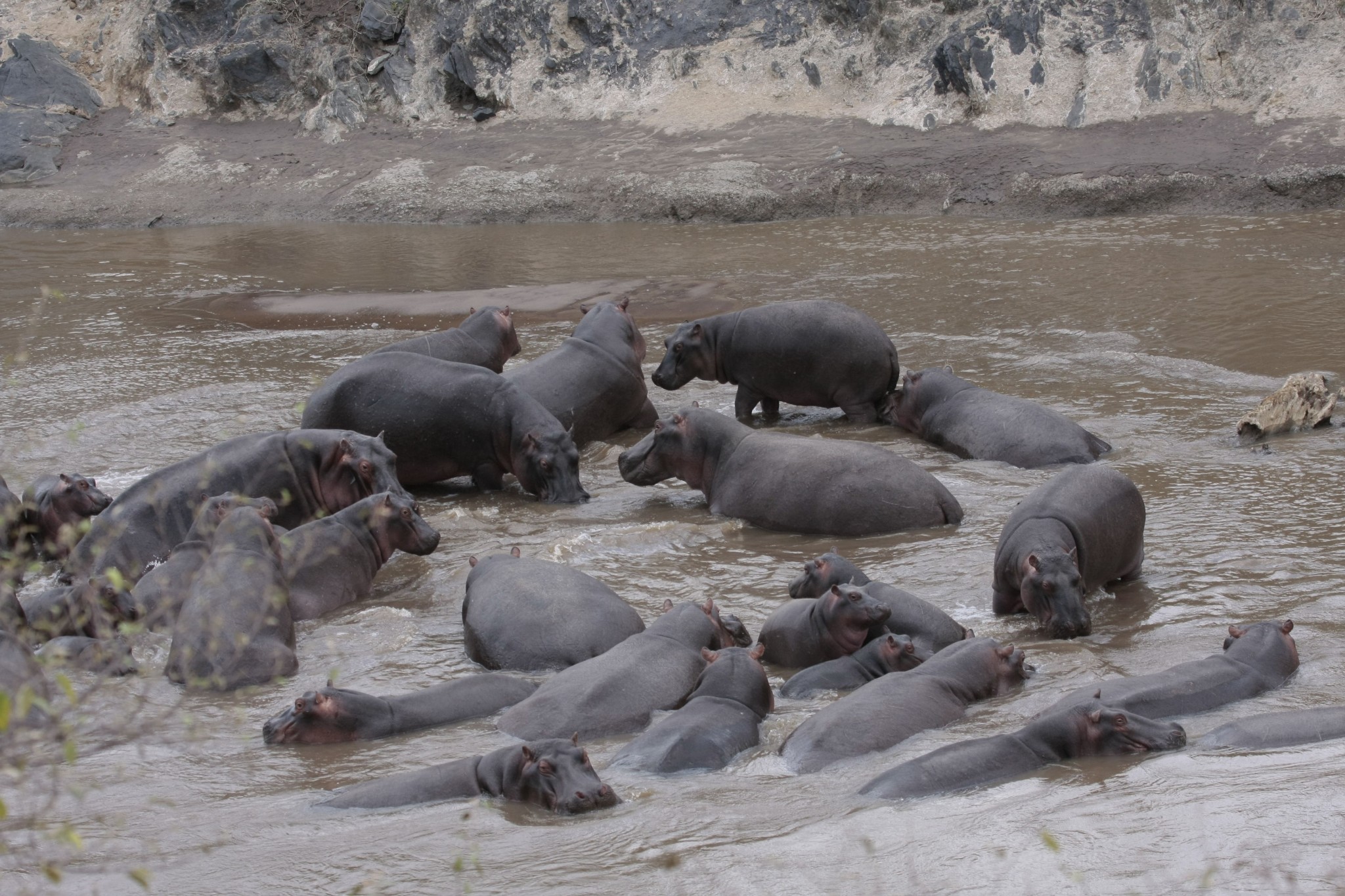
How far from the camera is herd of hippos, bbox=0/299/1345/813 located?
4.32 metres

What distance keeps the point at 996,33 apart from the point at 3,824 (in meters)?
18.2

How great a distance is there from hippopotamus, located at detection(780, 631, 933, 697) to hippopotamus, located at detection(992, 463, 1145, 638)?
24.1 inches

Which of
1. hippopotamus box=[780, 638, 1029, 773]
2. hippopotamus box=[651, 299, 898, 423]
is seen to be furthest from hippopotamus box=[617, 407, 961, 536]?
hippopotamus box=[780, 638, 1029, 773]

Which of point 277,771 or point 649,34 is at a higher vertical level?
point 649,34

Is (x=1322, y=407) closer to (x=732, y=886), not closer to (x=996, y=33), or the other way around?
(x=732, y=886)

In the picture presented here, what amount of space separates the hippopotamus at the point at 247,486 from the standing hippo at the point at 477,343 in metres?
1.60

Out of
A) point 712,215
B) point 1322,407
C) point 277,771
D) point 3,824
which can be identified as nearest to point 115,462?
point 277,771

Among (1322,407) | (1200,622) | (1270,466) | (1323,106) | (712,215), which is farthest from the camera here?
(712,215)

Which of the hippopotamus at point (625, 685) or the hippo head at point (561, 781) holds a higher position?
the hippo head at point (561, 781)

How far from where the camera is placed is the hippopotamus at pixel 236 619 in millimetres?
5281

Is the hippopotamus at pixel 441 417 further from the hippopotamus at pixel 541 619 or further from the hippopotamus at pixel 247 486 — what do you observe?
the hippopotamus at pixel 541 619

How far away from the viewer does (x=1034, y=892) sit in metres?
3.01

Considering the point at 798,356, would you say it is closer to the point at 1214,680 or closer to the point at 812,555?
the point at 812,555

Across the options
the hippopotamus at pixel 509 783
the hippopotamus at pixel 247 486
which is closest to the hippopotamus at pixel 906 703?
the hippopotamus at pixel 509 783
